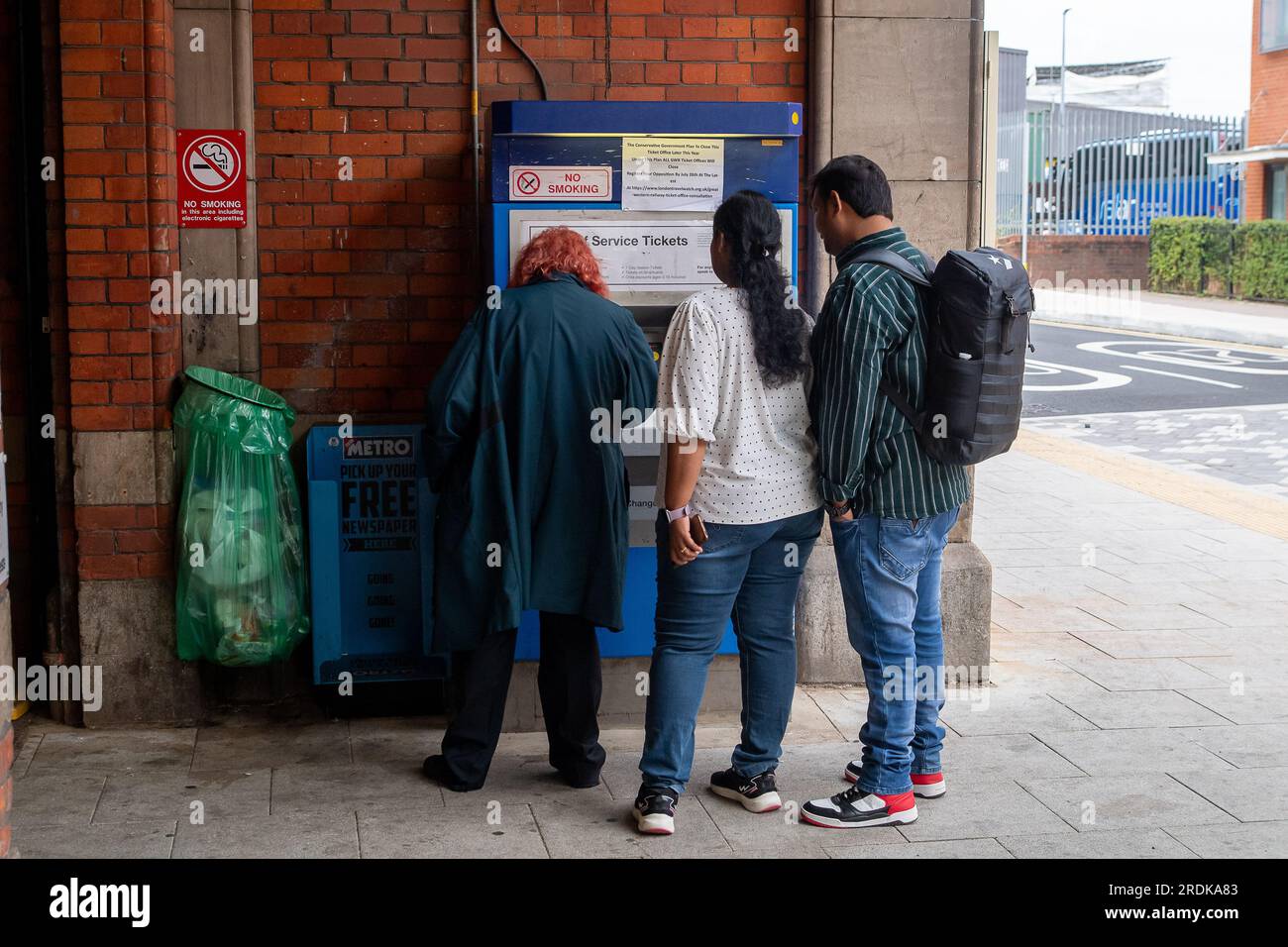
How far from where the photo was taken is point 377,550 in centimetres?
545

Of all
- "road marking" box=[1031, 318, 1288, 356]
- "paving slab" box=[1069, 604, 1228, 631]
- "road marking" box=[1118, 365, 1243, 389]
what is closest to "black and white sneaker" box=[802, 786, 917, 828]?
"paving slab" box=[1069, 604, 1228, 631]

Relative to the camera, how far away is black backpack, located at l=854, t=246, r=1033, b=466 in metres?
4.04

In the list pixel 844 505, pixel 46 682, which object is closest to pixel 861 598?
pixel 844 505

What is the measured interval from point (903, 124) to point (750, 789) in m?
2.71

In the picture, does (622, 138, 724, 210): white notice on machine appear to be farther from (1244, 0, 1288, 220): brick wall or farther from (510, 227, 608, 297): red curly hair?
(1244, 0, 1288, 220): brick wall

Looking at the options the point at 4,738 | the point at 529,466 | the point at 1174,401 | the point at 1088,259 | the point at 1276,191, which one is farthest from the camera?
the point at 1088,259

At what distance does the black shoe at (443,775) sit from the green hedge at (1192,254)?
90.3 ft

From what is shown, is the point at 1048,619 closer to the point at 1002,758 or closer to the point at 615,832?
the point at 1002,758

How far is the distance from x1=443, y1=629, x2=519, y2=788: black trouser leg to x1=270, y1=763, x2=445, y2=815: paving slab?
0.13 meters

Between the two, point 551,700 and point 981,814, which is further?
point 551,700

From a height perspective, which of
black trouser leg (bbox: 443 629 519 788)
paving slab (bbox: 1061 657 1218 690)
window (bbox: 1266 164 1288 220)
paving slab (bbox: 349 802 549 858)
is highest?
window (bbox: 1266 164 1288 220)

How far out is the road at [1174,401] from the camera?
12.2 m

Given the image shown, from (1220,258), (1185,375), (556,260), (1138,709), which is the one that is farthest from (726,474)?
(1220,258)

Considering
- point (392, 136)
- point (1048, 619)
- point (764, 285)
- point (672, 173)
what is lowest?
point (1048, 619)
